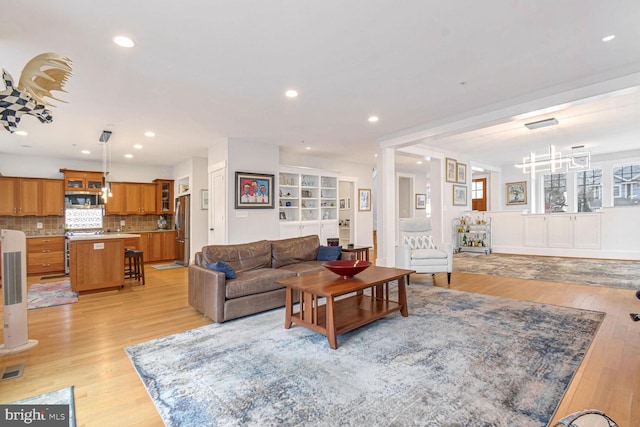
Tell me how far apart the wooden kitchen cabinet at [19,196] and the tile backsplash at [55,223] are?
35cm

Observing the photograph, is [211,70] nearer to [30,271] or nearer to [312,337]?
[312,337]

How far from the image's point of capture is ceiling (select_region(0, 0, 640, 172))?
2289 mm

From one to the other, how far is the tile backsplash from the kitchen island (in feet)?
10.6

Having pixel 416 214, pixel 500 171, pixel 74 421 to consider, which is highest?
pixel 500 171

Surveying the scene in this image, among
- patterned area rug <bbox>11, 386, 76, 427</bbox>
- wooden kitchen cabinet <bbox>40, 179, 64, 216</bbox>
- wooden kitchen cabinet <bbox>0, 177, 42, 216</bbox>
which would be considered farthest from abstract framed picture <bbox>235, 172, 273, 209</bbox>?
wooden kitchen cabinet <bbox>0, 177, 42, 216</bbox>

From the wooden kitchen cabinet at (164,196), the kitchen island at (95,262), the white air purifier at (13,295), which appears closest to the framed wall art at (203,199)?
the wooden kitchen cabinet at (164,196)

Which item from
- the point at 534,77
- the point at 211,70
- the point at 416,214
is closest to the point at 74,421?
the point at 211,70

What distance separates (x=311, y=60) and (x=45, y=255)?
23.3ft

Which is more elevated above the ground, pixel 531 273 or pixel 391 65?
pixel 391 65

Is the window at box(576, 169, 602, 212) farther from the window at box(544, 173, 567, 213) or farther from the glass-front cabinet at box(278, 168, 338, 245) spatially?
the glass-front cabinet at box(278, 168, 338, 245)

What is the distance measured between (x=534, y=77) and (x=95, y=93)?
5083mm

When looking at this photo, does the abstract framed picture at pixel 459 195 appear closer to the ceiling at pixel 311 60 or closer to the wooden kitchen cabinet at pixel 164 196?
the ceiling at pixel 311 60

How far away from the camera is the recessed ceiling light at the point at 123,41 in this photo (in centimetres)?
254

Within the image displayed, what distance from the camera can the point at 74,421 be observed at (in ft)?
5.78
